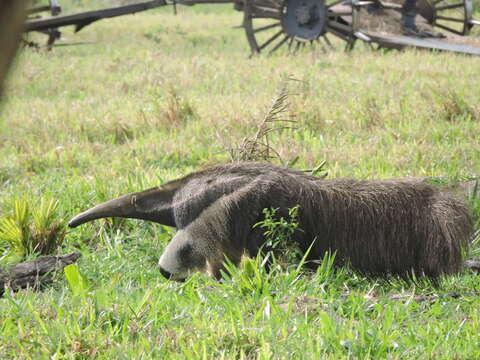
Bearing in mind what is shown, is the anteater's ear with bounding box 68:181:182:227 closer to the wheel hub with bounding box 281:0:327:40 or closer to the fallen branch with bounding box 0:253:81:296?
the fallen branch with bounding box 0:253:81:296

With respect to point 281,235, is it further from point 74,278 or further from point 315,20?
point 315,20

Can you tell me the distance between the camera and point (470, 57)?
10742mm

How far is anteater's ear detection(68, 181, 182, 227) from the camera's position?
11.0 ft

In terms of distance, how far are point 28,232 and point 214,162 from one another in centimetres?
182

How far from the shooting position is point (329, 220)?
313 centimetres

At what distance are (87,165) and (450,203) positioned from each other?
338cm

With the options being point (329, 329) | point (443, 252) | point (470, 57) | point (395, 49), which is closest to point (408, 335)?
point (329, 329)

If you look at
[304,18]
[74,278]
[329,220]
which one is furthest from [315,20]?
[74,278]

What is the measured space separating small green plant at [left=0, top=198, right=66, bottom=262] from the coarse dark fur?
93 cm

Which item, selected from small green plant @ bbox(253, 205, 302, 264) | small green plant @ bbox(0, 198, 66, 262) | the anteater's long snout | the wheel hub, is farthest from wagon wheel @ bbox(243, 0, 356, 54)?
small green plant @ bbox(253, 205, 302, 264)

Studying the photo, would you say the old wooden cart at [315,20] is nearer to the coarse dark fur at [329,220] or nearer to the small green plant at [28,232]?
the small green plant at [28,232]

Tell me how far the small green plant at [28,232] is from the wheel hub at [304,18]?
32.7 ft

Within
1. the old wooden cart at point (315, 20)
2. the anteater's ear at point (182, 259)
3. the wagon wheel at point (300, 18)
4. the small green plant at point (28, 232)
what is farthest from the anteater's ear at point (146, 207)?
the wagon wheel at point (300, 18)

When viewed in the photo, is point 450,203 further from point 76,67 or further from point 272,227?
point 76,67
